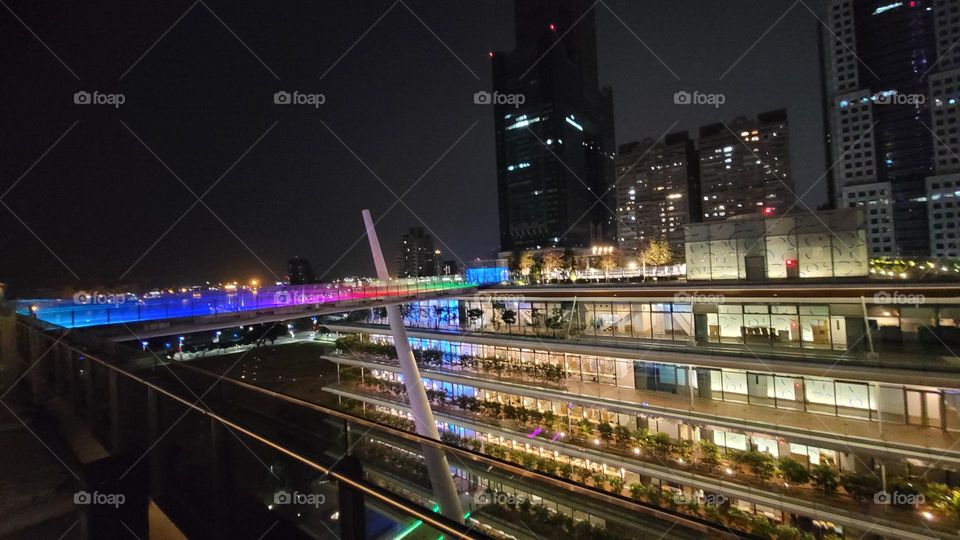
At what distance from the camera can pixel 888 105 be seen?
240 ft

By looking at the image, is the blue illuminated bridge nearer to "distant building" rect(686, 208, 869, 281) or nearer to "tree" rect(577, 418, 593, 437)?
"tree" rect(577, 418, 593, 437)

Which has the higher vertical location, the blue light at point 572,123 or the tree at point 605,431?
the blue light at point 572,123

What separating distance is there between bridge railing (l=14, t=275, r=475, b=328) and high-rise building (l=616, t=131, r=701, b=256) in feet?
321

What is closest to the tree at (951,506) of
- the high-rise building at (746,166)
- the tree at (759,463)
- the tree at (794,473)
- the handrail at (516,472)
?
the tree at (794,473)

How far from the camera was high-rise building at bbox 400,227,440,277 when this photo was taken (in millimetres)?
135875

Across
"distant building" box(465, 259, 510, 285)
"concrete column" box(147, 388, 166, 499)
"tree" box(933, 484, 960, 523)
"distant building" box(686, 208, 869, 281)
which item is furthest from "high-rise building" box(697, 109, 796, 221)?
"concrete column" box(147, 388, 166, 499)

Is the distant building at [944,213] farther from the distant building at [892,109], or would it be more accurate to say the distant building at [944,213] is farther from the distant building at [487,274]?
the distant building at [487,274]

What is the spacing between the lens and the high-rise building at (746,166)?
97.1 m

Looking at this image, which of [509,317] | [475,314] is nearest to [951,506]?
[509,317]

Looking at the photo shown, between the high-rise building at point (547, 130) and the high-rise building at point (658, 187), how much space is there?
12.1 metres

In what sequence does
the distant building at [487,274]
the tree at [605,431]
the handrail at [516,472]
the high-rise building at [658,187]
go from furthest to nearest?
the high-rise building at [658,187] < the distant building at [487,274] < the tree at [605,431] < the handrail at [516,472]

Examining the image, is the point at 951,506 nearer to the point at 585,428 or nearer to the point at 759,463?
the point at 759,463

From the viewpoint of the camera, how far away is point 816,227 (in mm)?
20172

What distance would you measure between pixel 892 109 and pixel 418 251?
116 meters
